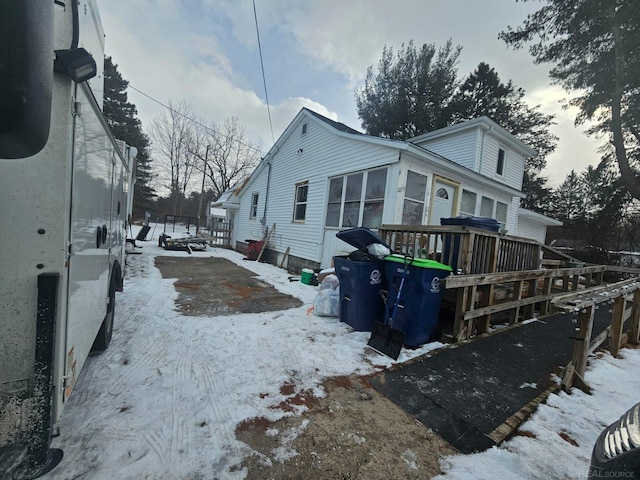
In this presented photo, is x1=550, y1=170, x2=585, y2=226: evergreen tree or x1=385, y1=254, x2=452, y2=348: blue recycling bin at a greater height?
x1=550, y1=170, x2=585, y2=226: evergreen tree

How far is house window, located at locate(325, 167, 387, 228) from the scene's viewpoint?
712cm

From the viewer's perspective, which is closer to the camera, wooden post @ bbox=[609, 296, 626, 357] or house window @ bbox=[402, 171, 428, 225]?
wooden post @ bbox=[609, 296, 626, 357]

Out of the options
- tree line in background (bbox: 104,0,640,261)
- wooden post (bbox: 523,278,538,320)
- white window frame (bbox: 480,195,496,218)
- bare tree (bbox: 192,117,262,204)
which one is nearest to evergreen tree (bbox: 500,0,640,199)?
tree line in background (bbox: 104,0,640,261)

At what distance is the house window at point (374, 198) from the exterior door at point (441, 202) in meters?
1.46

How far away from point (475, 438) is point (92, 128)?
3.47 m

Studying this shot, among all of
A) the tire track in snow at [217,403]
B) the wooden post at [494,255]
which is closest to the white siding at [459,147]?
the wooden post at [494,255]

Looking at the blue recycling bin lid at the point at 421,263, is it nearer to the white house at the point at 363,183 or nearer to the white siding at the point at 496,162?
the white house at the point at 363,183

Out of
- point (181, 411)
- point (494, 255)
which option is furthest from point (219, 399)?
point (494, 255)

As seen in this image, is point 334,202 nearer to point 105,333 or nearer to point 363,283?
point 363,283

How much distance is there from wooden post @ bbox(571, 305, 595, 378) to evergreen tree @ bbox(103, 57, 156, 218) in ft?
99.2

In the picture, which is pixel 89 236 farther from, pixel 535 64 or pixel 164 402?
pixel 535 64

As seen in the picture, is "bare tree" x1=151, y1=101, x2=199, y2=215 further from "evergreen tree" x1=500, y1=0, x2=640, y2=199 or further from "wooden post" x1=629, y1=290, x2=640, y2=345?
"wooden post" x1=629, y1=290, x2=640, y2=345

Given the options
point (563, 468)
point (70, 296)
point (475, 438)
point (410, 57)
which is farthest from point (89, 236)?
point (410, 57)

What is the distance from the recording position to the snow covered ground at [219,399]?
5.71 feet
